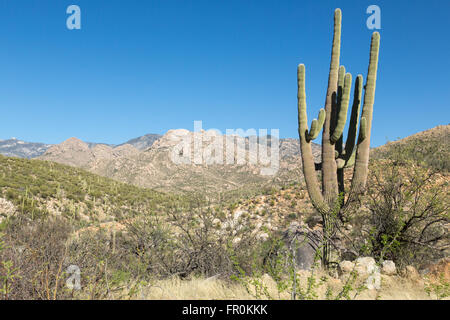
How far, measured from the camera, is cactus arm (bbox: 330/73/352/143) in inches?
299

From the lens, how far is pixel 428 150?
1630 centimetres

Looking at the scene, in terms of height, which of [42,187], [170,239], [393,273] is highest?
[42,187]

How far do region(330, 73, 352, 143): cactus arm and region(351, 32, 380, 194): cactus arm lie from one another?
19.8 inches

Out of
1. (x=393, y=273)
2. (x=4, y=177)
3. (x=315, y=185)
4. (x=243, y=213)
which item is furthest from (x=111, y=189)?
(x=393, y=273)

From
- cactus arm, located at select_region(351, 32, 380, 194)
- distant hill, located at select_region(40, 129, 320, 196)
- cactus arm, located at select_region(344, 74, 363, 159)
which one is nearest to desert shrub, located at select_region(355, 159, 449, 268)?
cactus arm, located at select_region(351, 32, 380, 194)

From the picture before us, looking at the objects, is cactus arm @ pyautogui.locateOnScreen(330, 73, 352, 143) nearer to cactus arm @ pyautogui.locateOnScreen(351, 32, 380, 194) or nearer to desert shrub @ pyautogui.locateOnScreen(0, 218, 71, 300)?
cactus arm @ pyautogui.locateOnScreen(351, 32, 380, 194)

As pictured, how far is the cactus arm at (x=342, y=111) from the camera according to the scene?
24.9 feet

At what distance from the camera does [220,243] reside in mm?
6652

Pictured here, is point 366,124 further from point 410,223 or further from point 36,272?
point 36,272

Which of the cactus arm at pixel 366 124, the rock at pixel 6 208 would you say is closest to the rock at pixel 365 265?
the cactus arm at pixel 366 124

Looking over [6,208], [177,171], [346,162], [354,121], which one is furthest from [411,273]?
[177,171]

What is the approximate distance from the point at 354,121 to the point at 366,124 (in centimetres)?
89
